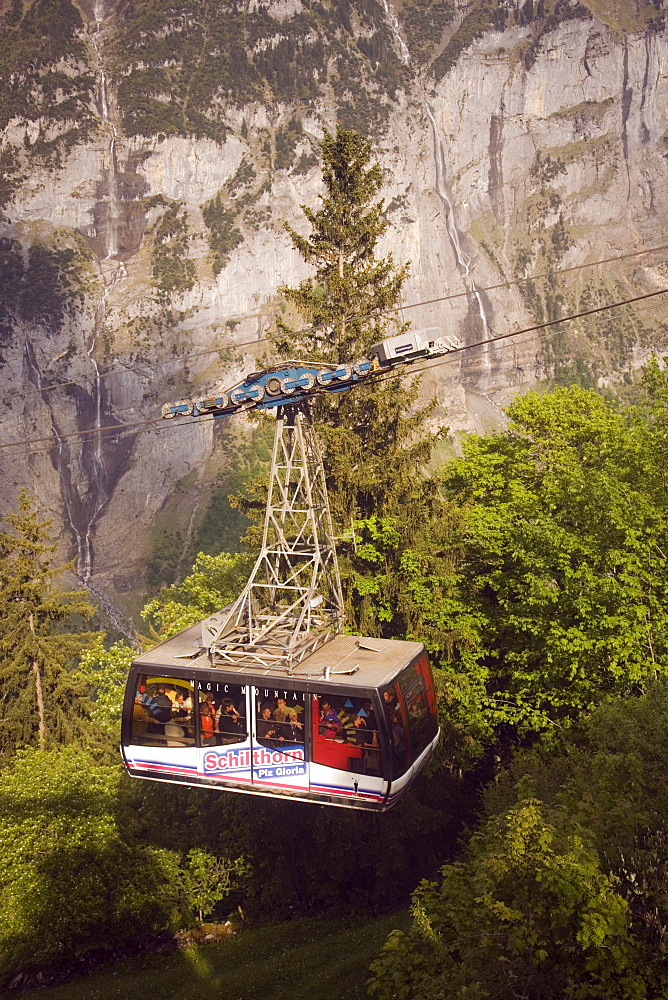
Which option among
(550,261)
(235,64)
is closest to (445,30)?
(235,64)

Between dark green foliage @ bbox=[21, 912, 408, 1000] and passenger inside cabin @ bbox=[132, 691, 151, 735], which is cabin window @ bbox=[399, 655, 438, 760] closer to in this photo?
passenger inside cabin @ bbox=[132, 691, 151, 735]

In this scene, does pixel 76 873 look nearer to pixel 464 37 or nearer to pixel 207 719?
pixel 207 719

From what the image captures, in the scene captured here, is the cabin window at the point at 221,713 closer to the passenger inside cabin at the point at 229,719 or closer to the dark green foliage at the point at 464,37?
the passenger inside cabin at the point at 229,719

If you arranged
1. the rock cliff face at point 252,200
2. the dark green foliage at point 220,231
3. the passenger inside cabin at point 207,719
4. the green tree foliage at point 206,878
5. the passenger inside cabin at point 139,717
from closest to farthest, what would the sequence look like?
the passenger inside cabin at point 207,719 → the passenger inside cabin at point 139,717 → the green tree foliage at point 206,878 → the rock cliff face at point 252,200 → the dark green foliage at point 220,231

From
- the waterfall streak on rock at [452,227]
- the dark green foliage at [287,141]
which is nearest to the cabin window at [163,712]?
the waterfall streak on rock at [452,227]

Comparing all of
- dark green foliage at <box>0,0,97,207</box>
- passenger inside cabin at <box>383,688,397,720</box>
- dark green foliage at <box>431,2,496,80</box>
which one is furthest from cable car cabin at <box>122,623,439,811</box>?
dark green foliage at <box>431,2,496,80</box>
